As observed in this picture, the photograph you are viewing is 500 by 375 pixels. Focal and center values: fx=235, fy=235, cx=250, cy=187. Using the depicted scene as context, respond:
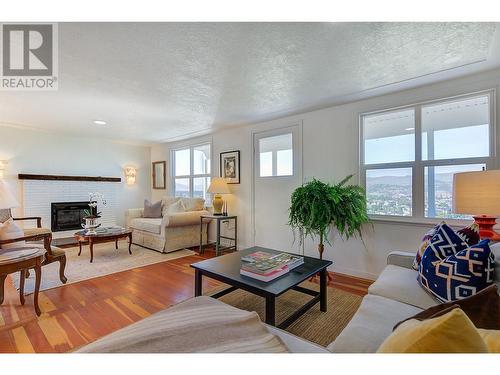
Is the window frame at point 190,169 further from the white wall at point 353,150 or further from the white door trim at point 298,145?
the white wall at point 353,150

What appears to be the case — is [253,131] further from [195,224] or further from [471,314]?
[471,314]

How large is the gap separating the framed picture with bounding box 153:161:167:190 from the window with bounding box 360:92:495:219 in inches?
173

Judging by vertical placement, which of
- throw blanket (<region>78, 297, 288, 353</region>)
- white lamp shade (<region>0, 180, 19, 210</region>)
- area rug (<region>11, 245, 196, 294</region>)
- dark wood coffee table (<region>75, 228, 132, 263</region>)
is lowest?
area rug (<region>11, 245, 196, 294</region>)

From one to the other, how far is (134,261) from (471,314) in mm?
3661

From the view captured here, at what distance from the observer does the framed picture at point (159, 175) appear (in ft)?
18.4

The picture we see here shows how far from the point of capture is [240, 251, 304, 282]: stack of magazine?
1.71 m

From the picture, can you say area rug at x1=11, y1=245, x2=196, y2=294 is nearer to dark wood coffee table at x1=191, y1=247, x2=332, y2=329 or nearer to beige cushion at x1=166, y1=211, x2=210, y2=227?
beige cushion at x1=166, y1=211, x2=210, y2=227

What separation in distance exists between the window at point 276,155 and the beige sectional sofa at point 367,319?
7.06 ft

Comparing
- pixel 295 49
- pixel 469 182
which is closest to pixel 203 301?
pixel 295 49

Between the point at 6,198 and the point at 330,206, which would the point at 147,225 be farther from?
the point at 330,206

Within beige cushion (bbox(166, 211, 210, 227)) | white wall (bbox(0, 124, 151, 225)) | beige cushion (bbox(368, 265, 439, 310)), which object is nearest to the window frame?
beige cushion (bbox(166, 211, 210, 227))

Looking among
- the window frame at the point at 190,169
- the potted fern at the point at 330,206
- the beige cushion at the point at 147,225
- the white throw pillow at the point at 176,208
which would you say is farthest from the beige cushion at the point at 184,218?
the potted fern at the point at 330,206
